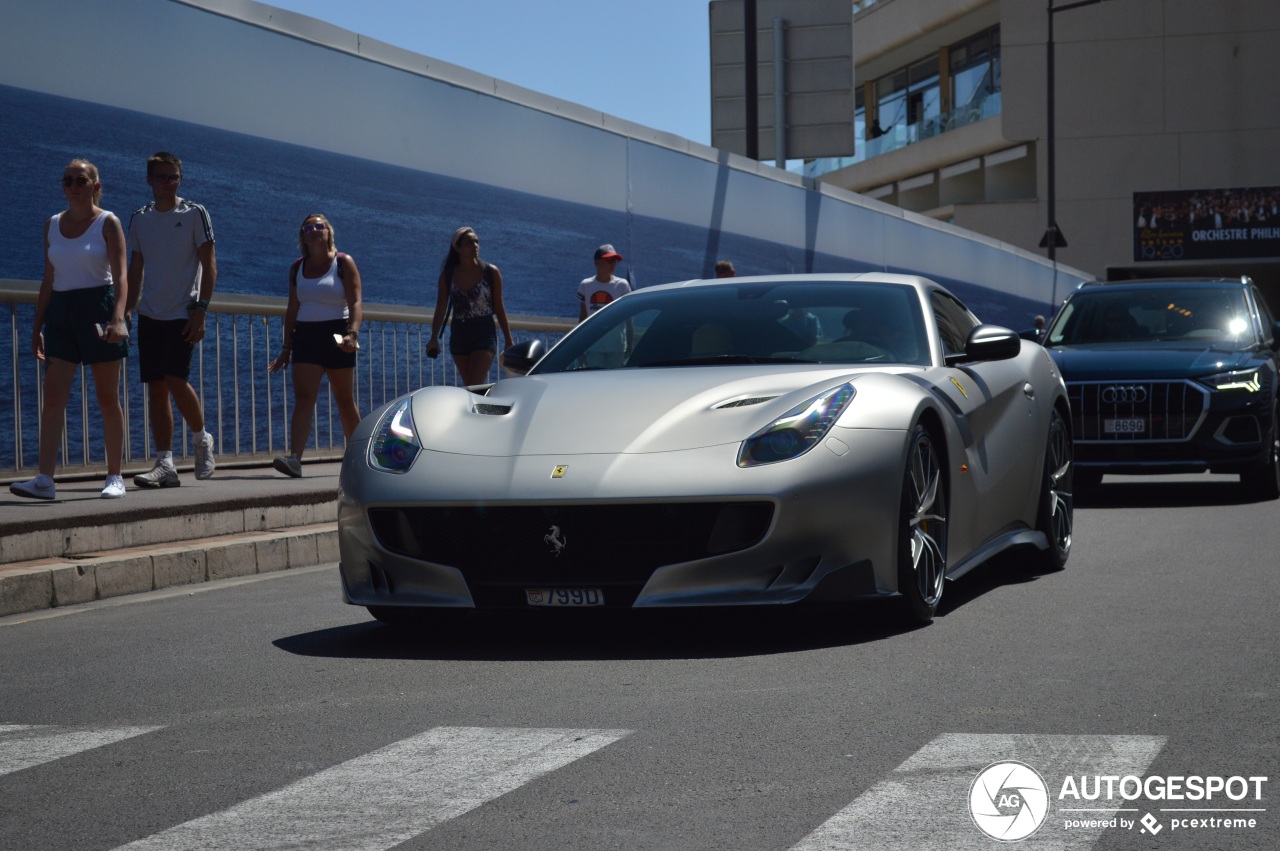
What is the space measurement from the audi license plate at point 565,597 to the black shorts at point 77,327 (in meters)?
4.31

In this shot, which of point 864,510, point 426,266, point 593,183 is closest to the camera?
point 864,510

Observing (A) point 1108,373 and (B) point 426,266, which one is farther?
(B) point 426,266

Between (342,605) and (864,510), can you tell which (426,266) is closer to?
(342,605)

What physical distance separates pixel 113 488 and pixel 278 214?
4.34m

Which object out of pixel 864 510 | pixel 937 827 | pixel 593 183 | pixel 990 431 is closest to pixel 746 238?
pixel 593 183

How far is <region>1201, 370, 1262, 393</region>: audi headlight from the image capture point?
1197 centimetres

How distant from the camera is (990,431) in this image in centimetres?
711

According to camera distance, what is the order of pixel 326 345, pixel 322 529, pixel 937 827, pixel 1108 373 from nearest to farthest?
pixel 937 827 < pixel 322 529 < pixel 326 345 < pixel 1108 373

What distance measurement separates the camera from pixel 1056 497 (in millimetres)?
8031

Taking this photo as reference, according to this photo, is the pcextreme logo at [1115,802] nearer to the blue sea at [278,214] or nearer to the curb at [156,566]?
the curb at [156,566]

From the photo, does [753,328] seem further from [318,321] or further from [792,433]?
[318,321]

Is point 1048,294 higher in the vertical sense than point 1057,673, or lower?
higher

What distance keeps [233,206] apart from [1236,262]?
5404 centimetres

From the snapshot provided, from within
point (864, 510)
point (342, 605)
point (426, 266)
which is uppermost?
point (426, 266)
